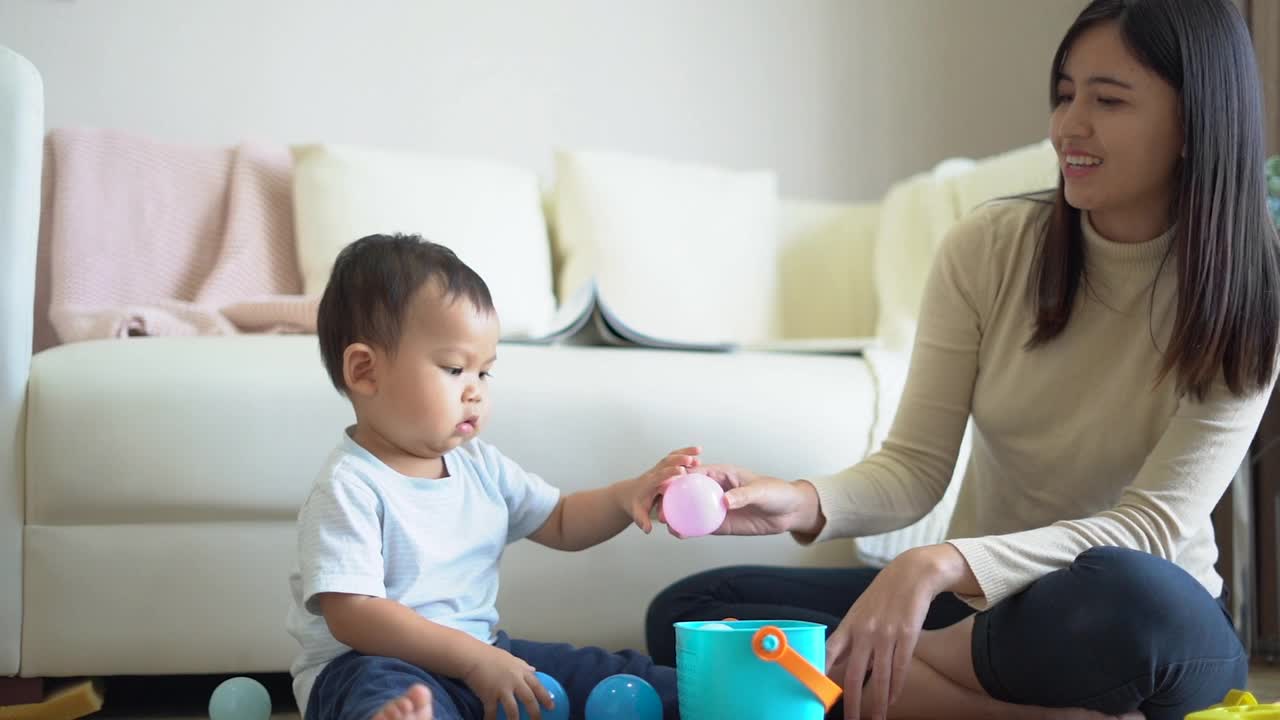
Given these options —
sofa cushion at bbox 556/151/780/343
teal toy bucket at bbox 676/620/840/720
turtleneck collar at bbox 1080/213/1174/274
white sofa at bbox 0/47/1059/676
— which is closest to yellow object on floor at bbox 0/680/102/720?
white sofa at bbox 0/47/1059/676

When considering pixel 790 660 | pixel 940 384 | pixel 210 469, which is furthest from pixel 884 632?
pixel 210 469

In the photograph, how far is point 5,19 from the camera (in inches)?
99.0

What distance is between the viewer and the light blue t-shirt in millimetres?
1074

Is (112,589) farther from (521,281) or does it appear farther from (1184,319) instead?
(1184,319)

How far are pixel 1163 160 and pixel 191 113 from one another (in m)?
1.99

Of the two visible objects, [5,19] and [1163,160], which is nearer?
[1163,160]

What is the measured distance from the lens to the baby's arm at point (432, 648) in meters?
1.03

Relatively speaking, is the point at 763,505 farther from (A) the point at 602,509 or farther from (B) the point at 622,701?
(B) the point at 622,701

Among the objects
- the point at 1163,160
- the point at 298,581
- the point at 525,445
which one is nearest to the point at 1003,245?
the point at 1163,160

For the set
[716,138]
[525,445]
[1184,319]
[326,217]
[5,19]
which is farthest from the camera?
[716,138]

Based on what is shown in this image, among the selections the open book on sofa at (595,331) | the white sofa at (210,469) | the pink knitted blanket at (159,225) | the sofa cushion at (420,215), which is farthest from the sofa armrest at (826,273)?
the pink knitted blanket at (159,225)

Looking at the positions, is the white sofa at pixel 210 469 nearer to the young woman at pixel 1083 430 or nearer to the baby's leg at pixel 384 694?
the young woman at pixel 1083 430

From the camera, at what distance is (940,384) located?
1423mm

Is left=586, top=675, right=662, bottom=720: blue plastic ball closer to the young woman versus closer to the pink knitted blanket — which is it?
the young woman
